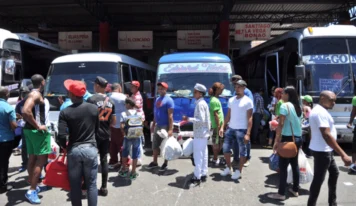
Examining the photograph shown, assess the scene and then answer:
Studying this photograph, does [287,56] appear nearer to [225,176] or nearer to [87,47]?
[225,176]

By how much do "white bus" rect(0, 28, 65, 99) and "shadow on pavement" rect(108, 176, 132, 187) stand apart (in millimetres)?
4757

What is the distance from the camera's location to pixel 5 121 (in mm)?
5215

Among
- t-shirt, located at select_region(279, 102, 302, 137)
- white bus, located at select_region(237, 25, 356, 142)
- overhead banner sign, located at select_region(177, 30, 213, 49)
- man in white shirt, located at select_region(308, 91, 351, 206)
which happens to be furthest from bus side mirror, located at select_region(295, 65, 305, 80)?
overhead banner sign, located at select_region(177, 30, 213, 49)

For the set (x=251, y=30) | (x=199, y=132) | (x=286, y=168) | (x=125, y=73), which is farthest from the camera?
(x=251, y=30)

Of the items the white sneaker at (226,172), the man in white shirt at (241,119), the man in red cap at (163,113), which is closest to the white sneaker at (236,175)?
the man in white shirt at (241,119)

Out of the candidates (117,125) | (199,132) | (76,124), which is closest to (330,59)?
(199,132)

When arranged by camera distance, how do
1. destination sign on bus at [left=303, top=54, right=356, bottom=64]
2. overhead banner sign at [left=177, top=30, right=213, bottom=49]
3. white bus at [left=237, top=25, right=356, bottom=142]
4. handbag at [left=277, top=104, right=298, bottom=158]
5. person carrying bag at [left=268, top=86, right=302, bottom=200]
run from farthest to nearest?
overhead banner sign at [left=177, top=30, right=213, bottom=49] < destination sign on bus at [left=303, top=54, right=356, bottom=64] < white bus at [left=237, top=25, right=356, bottom=142] < person carrying bag at [left=268, top=86, right=302, bottom=200] < handbag at [left=277, top=104, right=298, bottom=158]

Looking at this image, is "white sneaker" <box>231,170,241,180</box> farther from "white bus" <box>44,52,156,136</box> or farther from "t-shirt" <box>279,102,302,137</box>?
"white bus" <box>44,52,156,136</box>

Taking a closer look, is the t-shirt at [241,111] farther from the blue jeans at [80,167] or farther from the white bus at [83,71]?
the white bus at [83,71]

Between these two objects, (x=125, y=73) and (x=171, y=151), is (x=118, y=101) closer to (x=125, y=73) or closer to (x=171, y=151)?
(x=171, y=151)

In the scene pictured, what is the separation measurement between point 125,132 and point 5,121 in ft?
6.44

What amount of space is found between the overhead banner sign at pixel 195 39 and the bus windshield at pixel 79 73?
1100cm

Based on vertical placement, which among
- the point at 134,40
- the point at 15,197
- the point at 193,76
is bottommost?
the point at 15,197

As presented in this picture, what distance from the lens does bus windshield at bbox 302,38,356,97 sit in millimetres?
7836
